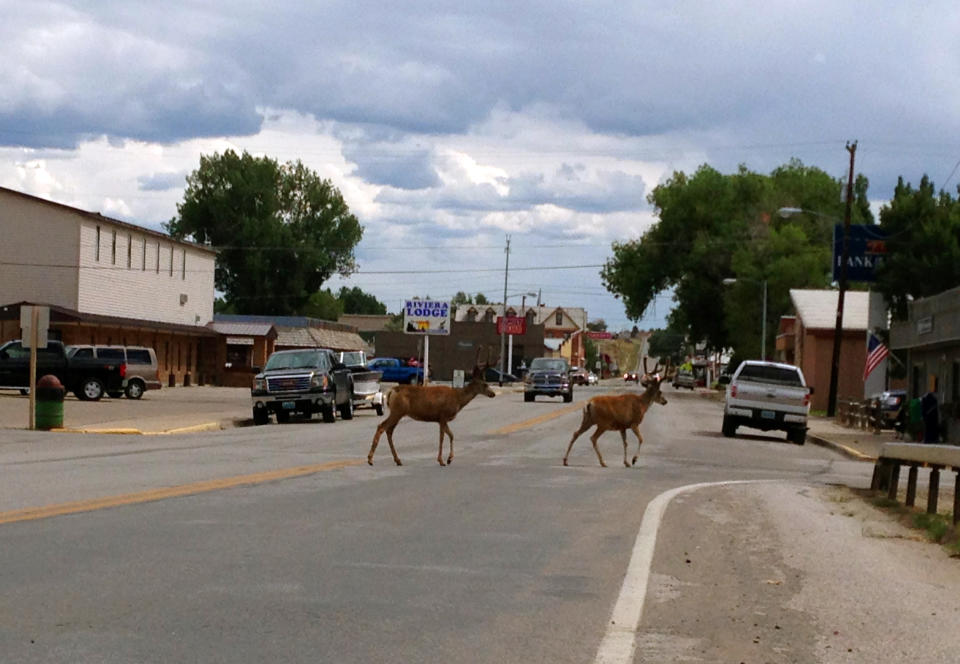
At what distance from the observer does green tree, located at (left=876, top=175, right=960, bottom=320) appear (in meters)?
48.4

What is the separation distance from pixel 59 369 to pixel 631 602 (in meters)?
40.5

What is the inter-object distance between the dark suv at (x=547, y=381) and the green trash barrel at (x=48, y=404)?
30709 mm

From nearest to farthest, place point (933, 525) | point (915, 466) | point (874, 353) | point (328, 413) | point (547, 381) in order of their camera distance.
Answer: point (933, 525), point (915, 466), point (328, 413), point (874, 353), point (547, 381)

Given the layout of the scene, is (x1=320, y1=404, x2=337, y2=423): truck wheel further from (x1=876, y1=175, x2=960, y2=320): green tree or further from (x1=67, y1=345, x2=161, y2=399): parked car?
(x1=876, y1=175, x2=960, y2=320): green tree

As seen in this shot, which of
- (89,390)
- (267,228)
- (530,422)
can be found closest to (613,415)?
(530,422)

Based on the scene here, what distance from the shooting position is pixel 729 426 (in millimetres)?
35688

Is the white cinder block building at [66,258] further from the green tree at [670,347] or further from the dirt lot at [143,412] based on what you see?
the green tree at [670,347]

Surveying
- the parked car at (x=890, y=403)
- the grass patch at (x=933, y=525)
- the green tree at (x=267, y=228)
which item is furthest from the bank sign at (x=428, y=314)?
the grass patch at (x=933, y=525)

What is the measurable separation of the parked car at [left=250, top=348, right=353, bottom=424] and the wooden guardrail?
1986 centimetres

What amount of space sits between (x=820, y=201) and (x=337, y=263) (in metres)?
39.7

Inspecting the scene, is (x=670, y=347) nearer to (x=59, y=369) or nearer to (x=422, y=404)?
(x=59, y=369)

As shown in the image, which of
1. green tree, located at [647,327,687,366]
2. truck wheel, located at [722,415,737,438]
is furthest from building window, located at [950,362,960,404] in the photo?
green tree, located at [647,327,687,366]

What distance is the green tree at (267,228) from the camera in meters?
107

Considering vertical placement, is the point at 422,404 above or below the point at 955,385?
below
